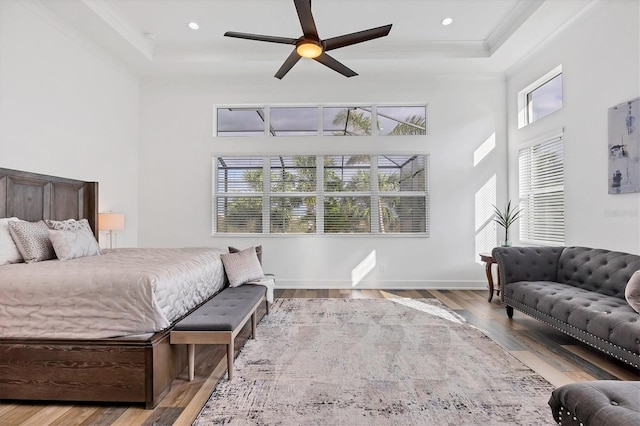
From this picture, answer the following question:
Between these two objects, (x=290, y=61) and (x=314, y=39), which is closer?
(x=314, y=39)

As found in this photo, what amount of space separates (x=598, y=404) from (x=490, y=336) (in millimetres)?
2074

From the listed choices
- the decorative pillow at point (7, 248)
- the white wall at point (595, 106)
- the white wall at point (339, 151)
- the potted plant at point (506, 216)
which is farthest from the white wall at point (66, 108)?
the white wall at point (595, 106)

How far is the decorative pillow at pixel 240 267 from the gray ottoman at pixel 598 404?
2.74 metres

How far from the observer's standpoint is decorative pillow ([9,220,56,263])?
9.29ft

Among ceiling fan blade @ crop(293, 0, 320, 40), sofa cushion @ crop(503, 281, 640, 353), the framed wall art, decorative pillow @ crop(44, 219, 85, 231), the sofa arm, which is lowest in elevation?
sofa cushion @ crop(503, 281, 640, 353)

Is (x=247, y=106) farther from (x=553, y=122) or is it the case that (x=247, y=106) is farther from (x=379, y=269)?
(x=553, y=122)

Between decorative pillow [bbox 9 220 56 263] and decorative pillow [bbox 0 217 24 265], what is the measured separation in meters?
0.03

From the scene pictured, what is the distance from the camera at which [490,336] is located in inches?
125

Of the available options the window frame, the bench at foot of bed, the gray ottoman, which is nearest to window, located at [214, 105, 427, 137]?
the window frame

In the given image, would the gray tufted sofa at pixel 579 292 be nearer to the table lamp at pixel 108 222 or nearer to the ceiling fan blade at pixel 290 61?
the ceiling fan blade at pixel 290 61

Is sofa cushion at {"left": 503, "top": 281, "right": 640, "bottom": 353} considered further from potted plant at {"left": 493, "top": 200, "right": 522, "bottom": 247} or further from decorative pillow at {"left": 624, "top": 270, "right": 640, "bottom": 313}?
potted plant at {"left": 493, "top": 200, "right": 522, "bottom": 247}

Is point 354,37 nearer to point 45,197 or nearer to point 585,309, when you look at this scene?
point 585,309

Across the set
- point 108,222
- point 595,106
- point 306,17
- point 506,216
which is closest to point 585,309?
point 595,106


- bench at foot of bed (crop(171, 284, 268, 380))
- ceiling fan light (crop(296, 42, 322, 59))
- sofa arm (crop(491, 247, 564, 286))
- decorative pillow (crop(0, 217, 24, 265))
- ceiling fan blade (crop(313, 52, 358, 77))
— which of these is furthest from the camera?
sofa arm (crop(491, 247, 564, 286))
